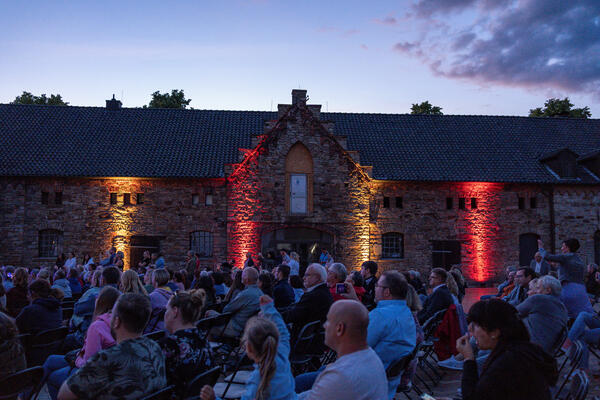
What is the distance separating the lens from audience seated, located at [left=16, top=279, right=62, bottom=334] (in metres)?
7.03

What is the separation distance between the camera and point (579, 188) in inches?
1132

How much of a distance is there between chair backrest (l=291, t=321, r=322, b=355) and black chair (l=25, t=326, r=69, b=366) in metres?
3.26

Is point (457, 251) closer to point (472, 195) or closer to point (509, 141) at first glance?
point (472, 195)

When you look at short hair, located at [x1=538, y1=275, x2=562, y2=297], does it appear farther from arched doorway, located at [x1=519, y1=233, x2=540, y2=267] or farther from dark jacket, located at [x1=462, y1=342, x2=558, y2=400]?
arched doorway, located at [x1=519, y1=233, x2=540, y2=267]

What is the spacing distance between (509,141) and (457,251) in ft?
29.1

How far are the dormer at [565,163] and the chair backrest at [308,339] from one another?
2610cm

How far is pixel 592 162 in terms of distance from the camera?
2972cm

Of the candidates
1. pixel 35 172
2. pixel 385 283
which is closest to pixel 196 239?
pixel 35 172

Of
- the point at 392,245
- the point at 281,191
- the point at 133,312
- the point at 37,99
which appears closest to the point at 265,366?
the point at 133,312

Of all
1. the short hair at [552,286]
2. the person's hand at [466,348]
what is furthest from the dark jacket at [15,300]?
the short hair at [552,286]

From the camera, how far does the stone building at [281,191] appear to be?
2591 centimetres

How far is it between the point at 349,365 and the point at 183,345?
200 centimetres

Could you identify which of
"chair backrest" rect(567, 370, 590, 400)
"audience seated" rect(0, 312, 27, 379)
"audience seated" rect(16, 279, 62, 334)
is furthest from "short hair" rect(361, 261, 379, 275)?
"audience seated" rect(0, 312, 27, 379)

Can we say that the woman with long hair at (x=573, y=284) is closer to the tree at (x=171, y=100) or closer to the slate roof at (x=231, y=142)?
the slate roof at (x=231, y=142)
